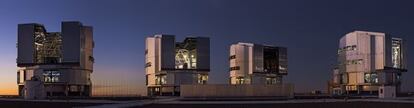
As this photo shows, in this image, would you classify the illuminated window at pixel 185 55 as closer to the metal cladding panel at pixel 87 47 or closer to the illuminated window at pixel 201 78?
the illuminated window at pixel 201 78

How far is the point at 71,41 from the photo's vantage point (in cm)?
8494

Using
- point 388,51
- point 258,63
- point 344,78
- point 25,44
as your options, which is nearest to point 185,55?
point 258,63

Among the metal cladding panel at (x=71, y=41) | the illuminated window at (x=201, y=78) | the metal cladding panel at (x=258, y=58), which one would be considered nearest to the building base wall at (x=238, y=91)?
the metal cladding panel at (x=71, y=41)

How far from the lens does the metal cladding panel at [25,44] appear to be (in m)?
85.4

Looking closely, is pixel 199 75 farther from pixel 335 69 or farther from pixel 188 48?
pixel 335 69

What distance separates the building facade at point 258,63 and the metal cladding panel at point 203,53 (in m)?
12.3

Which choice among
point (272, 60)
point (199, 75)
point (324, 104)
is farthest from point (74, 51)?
point (324, 104)

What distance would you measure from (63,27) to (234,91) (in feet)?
118

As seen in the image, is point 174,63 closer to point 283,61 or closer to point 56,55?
point 56,55

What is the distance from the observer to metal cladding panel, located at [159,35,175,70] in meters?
93.9

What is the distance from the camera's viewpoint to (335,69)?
110m

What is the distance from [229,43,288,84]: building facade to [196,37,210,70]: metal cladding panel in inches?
483

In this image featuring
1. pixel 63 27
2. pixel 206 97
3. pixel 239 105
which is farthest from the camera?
pixel 63 27

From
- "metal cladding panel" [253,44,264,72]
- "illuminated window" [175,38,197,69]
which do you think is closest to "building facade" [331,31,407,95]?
"metal cladding panel" [253,44,264,72]
